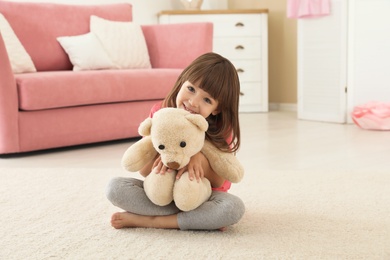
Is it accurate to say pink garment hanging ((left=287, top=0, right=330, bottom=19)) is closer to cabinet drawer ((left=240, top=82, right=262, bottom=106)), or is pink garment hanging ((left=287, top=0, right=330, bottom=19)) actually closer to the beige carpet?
cabinet drawer ((left=240, top=82, right=262, bottom=106))

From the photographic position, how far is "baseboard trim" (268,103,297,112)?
16.7ft

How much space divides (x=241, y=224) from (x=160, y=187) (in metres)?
0.28

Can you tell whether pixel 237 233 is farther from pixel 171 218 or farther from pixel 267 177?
pixel 267 177

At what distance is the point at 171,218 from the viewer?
153 cm

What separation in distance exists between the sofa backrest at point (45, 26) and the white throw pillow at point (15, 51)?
139 millimetres

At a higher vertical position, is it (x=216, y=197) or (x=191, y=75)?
(x=191, y=75)

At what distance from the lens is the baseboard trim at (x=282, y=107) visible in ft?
16.7

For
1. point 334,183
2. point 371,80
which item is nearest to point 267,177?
point 334,183

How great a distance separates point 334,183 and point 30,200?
3.49ft

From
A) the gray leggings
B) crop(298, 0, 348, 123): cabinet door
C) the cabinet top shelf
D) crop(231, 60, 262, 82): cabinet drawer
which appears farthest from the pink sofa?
the gray leggings

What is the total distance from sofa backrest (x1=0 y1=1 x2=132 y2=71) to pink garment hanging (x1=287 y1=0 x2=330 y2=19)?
1.48 m

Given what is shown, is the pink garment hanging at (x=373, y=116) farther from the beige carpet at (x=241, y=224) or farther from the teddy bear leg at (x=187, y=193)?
the teddy bear leg at (x=187, y=193)

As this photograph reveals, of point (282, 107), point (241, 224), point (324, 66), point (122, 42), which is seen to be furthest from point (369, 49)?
point (241, 224)

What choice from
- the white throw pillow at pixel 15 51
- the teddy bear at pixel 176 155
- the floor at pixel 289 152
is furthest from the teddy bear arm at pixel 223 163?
the white throw pillow at pixel 15 51
